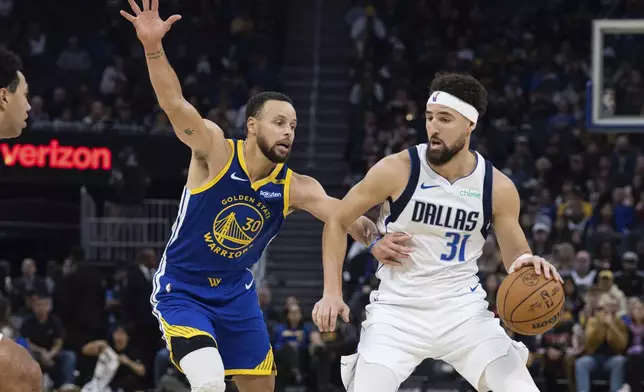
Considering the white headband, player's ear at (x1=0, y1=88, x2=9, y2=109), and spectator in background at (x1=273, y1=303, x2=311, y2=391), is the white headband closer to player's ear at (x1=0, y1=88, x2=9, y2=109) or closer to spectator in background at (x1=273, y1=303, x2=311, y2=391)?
player's ear at (x1=0, y1=88, x2=9, y2=109)

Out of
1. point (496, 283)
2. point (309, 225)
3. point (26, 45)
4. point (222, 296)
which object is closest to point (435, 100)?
point (222, 296)

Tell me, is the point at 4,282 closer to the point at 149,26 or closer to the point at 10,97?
the point at 149,26

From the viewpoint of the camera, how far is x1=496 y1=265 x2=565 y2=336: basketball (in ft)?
22.1

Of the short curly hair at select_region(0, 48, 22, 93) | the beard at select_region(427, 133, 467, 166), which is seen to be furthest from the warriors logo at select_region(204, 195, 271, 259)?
the short curly hair at select_region(0, 48, 22, 93)

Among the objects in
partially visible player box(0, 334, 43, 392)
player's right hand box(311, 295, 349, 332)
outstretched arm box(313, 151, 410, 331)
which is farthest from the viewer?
outstretched arm box(313, 151, 410, 331)

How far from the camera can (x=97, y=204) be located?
1875 cm

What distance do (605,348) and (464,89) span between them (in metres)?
6.61

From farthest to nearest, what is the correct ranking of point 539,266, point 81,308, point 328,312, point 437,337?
1. point 81,308
2. point 437,337
3. point 539,266
4. point 328,312

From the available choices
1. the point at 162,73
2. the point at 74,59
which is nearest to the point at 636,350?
the point at 162,73

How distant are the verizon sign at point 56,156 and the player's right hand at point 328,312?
12.0m

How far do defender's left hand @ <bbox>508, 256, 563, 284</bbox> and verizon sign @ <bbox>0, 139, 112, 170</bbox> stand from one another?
1213 cm

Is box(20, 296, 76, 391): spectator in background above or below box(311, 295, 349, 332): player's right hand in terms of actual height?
below

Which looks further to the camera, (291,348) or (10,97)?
(291,348)

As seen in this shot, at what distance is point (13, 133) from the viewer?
6.06 metres
